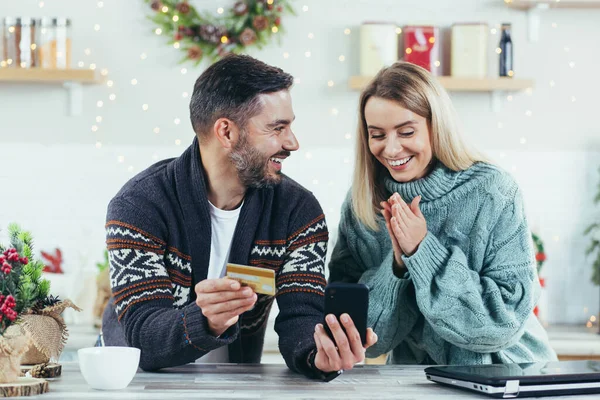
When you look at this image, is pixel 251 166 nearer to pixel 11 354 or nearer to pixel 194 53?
pixel 11 354

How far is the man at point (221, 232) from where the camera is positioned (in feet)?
5.40

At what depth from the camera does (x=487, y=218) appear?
186 cm

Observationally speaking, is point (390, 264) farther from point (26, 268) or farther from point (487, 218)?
point (26, 268)

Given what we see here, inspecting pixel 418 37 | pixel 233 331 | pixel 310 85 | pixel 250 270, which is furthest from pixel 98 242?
pixel 250 270

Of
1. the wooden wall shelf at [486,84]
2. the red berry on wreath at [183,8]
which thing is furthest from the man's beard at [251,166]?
the red berry on wreath at [183,8]

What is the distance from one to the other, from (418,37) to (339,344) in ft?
7.77

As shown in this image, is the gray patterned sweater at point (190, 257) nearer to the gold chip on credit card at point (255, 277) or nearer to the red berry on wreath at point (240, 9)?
the gold chip on credit card at point (255, 277)

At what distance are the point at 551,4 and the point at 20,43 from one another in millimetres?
2386

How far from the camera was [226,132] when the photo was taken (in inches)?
76.6

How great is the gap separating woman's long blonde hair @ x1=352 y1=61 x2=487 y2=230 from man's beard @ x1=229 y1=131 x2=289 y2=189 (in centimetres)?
25

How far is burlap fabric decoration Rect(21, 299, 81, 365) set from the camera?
4.80 feet

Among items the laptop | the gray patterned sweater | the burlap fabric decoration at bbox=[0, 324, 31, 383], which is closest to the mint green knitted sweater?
the gray patterned sweater

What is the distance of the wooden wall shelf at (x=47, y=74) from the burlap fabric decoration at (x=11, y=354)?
227 centimetres

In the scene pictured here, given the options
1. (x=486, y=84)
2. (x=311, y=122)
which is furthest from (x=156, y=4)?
(x=486, y=84)
